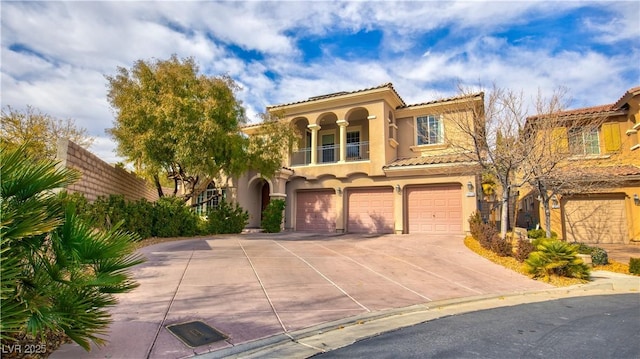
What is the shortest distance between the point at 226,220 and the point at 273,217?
260cm

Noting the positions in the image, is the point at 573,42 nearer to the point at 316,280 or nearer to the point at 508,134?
the point at 508,134

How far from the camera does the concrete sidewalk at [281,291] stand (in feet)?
15.7

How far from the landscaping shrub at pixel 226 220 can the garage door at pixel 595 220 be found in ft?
54.2

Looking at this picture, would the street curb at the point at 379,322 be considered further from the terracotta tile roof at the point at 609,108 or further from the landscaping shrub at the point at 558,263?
the terracotta tile roof at the point at 609,108

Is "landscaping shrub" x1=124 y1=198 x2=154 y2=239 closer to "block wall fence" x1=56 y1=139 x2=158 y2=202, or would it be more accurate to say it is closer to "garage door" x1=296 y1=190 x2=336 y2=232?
"block wall fence" x1=56 y1=139 x2=158 y2=202

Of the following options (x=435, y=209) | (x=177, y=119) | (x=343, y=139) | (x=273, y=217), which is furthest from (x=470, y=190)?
(x=177, y=119)

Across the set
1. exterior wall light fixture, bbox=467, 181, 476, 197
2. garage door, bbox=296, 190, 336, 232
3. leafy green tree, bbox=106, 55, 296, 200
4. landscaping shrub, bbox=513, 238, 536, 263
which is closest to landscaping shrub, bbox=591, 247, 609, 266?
landscaping shrub, bbox=513, 238, 536, 263

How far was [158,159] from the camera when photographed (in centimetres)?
1420

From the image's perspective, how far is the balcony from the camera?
2102cm

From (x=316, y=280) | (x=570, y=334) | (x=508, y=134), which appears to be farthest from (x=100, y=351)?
(x=508, y=134)

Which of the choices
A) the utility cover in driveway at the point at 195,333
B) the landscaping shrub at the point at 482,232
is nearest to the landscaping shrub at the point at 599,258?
the landscaping shrub at the point at 482,232

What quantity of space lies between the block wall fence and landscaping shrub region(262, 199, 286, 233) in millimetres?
6851

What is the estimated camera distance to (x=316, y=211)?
68.7 feet

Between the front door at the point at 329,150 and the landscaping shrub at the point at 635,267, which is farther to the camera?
the front door at the point at 329,150
